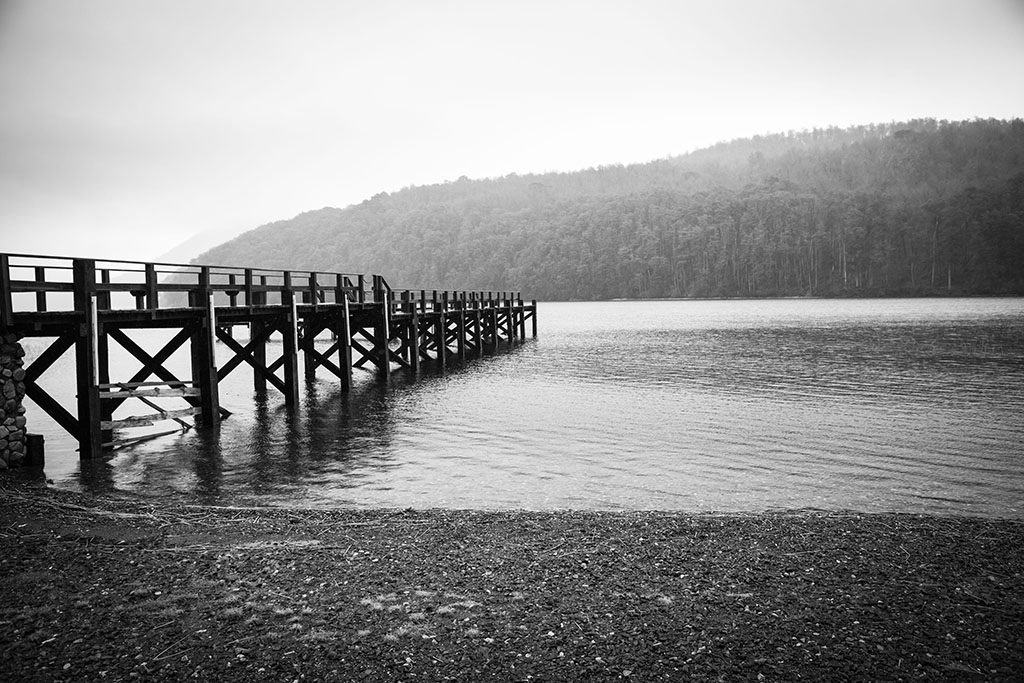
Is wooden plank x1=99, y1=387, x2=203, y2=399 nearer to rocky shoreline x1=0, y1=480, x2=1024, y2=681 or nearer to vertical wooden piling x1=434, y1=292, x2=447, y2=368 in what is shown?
rocky shoreline x1=0, y1=480, x2=1024, y2=681

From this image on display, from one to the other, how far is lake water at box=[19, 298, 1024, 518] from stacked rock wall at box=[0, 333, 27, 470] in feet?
3.25

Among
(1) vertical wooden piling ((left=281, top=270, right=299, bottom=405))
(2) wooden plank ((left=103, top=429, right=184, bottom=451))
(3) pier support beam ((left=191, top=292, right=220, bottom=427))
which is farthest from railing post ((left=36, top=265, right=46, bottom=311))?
(1) vertical wooden piling ((left=281, top=270, right=299, bottom=405))

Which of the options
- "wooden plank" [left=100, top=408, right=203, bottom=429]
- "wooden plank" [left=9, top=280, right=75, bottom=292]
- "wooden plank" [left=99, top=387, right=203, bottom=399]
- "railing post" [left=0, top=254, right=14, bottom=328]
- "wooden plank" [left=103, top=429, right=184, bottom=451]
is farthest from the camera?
"wooden plank" [left=103, top=429, right=184, bottom=451]

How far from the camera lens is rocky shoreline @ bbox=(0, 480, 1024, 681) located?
596 centimetres

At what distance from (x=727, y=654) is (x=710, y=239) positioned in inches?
7084

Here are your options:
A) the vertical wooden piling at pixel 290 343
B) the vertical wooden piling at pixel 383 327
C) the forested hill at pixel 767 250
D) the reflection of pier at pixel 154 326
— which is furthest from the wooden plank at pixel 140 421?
the forested hill at pixel 767 250

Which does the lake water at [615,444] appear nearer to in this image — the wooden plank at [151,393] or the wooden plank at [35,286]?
the wooden plank at [151,393]

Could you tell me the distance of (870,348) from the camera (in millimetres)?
46125

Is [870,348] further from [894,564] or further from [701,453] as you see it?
[894,564]

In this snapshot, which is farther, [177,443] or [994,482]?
[177,443]

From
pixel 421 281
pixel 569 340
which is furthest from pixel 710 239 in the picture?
pixel 569 340

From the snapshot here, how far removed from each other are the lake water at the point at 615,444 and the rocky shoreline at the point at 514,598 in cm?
265

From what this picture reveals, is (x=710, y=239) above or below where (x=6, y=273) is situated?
above

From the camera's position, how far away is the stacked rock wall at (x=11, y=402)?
13.5 metres
